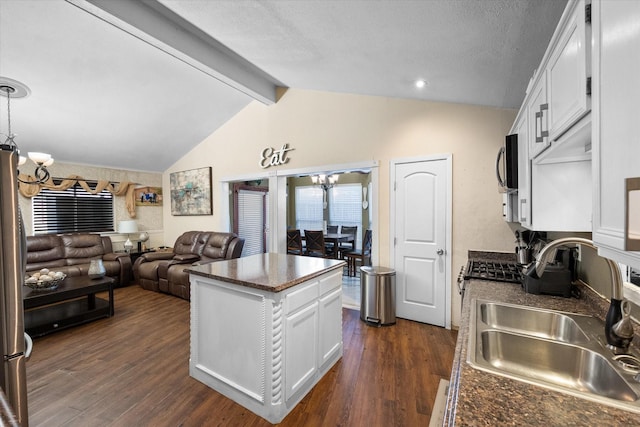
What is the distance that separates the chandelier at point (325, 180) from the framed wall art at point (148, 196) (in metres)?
3.45

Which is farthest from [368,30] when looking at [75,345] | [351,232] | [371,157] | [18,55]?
[351,232]

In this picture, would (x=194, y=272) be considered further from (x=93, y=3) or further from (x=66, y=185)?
(x=66, y=185)

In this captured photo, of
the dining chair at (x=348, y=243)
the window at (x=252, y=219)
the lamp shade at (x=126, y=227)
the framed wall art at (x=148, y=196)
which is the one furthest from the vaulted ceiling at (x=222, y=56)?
the dining chair at (x=348, y=243)

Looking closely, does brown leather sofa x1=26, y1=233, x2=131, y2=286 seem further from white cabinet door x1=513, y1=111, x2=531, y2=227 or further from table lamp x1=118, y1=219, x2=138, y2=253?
white cabinet door x1=513, y1=111, x2=531, y2=227

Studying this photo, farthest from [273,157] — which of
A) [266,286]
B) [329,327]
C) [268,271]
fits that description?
[266,286]

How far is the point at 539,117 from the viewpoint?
49.7 inches

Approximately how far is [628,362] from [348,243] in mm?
5394

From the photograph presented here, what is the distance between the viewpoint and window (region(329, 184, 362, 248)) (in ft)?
22.8

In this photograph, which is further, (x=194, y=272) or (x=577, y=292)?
(x=194, y=272)

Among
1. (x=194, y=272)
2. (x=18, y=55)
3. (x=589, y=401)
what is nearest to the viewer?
(x=589, y=401)

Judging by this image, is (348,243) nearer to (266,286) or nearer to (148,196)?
(148,196)

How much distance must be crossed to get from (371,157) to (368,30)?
1.91 m

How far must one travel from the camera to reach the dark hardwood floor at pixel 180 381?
1820mm

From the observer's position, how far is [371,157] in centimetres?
362
